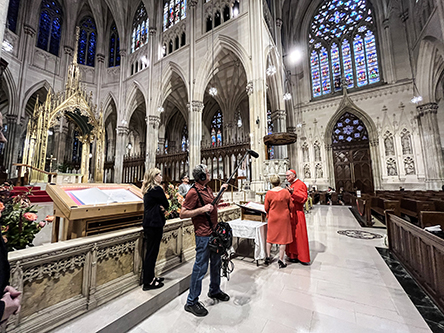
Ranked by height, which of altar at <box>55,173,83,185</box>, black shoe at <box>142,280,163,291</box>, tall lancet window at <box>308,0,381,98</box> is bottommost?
black shoe at <box>142,280,163,291</box>

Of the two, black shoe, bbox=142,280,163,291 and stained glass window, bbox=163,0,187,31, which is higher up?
stained glass window, bbox=163,0,187,31

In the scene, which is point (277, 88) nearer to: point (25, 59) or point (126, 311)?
point (126, 311)

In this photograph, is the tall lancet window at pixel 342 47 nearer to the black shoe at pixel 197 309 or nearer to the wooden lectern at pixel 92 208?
the wooden lectern at pixel 92 208

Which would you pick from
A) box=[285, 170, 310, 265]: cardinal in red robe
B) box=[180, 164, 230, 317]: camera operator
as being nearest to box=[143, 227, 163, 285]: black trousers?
box=[180, 164, 230, 317]: camera operator

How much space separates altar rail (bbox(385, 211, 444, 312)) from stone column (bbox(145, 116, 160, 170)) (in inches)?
508

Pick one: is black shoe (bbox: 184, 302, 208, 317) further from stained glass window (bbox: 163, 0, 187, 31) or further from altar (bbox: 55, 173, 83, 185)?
stained glass window (bbox: 163, 0, 187, 31)

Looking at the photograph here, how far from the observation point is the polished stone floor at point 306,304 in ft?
6.18

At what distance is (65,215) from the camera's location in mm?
2045

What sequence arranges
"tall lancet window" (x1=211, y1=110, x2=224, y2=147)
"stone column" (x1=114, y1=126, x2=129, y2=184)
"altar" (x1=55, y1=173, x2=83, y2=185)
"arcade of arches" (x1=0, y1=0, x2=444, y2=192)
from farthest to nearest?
"tall lancet window" (x1=211, y1=110, x2=224, y2=147) → "stone column" (x1=114, y1=126, x2=129, y2=184) → "arcade of arches" (x1=0, y1=0, x2=444, y2=192) → "altar" (x1=55, y1=173, x2=83, y2=185)

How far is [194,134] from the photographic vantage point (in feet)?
38.1

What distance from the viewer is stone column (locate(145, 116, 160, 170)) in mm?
13648

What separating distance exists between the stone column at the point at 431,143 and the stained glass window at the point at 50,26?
88.2ft

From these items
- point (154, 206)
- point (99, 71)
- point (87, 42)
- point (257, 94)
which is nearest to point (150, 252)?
point (154, 206)

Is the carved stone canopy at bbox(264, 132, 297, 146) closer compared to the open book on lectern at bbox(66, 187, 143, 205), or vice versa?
the open book on lectern at bbox(66, 187, 143, 205)
